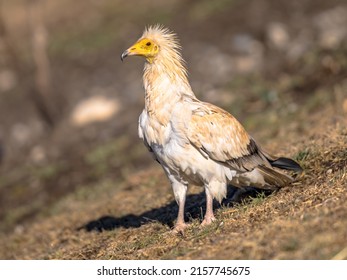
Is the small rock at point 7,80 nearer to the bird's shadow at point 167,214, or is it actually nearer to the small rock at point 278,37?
the small rock at point 278,37

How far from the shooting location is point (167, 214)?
30.5 feet

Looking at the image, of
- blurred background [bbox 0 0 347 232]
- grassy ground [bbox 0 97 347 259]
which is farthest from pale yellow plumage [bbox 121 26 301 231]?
blurred background [bbox 0 0 347 232]

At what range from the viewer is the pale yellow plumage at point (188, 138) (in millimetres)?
7418

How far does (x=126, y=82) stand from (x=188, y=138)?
13709 mm

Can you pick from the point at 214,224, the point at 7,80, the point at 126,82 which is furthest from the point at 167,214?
the point at 7,80

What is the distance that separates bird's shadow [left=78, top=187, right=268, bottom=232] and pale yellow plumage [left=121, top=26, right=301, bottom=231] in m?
0.56

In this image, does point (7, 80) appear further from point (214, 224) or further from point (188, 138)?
→ point (214, 224)

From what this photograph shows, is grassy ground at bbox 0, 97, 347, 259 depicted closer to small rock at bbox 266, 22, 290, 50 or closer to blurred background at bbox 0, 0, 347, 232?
blurred background at bbox 0, 0, 347, 232

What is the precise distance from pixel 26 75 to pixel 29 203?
30.2ft

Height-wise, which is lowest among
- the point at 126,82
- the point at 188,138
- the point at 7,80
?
the point at 188,138

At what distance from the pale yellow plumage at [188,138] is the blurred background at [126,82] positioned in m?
4.70

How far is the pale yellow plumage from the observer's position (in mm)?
7418

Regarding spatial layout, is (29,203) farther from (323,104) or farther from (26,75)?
(26,75)

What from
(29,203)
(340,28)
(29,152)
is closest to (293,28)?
(340,28)
